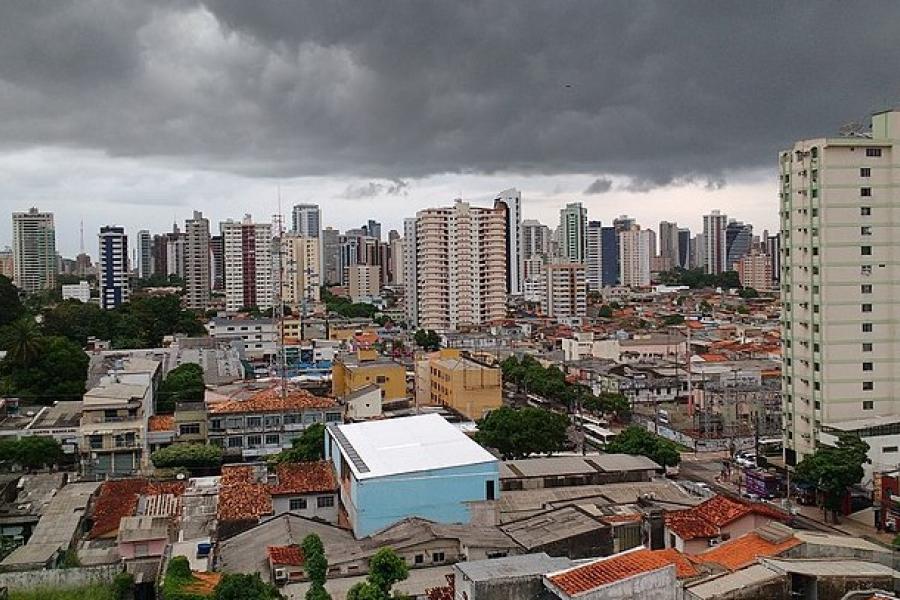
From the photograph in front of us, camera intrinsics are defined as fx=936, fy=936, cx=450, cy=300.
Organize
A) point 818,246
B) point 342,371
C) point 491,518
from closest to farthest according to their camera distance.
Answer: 1. point 491,518
2. point 818,246
3. point 342,371

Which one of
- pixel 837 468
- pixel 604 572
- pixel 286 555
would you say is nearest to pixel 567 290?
pixel 837 468

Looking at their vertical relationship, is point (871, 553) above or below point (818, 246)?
below

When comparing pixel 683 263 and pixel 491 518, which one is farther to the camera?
pixel 683 263

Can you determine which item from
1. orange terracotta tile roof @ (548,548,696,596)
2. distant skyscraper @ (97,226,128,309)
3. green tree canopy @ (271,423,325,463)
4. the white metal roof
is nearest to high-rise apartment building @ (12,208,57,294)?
distant skyscraper @ (97,226,128,309)

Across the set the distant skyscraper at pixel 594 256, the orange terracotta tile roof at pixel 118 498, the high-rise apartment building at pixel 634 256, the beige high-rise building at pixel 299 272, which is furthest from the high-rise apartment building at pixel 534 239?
the orange terracotta tile roof at pixel 118 498

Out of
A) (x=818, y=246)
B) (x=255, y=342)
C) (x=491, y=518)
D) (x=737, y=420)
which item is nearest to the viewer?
(x=491, y=518)

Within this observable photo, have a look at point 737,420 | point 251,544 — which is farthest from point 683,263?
point 251,544

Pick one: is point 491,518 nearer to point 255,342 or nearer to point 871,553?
point 871,553
